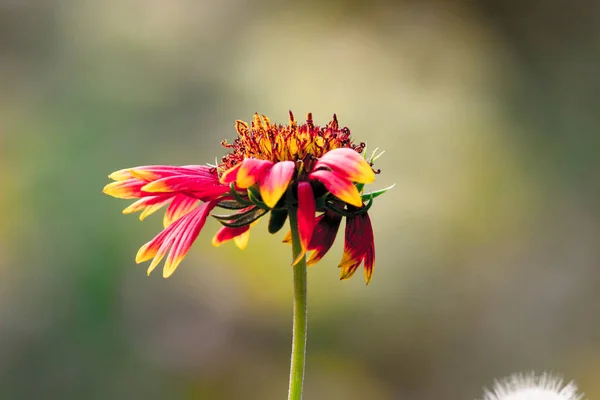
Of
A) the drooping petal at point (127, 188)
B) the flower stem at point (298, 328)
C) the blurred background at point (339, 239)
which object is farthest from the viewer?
the blurred background at point (339, 239)

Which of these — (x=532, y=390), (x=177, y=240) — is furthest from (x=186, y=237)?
(x=532, y=390)

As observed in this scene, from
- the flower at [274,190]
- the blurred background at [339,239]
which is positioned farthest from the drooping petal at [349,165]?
the blurred background at [339,239]

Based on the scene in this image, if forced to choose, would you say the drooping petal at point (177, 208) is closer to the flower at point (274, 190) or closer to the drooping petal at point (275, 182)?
the flower at point (274, 190)

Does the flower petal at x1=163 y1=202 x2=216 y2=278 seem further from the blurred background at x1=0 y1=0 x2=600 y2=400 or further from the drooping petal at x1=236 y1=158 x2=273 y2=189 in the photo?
the blurred background at x1=0 y1=0 x2=600 y2=400

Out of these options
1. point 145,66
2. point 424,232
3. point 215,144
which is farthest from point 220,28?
point 424,232

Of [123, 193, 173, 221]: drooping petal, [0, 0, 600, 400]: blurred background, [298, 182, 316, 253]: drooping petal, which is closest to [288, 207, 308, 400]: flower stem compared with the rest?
[298, 182, 316, 253]: drooping petal

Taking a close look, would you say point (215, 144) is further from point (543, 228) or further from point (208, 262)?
point (543, 228)
